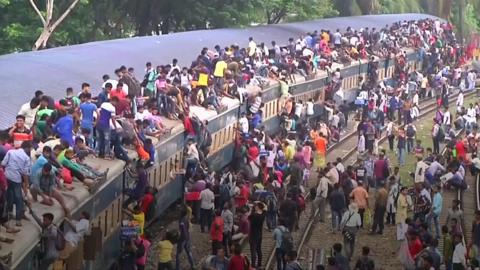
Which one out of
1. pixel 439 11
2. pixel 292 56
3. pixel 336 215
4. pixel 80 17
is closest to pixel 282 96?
pixel 292 56

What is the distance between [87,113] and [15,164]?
142 inches

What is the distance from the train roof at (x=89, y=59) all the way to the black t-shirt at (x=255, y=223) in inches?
160

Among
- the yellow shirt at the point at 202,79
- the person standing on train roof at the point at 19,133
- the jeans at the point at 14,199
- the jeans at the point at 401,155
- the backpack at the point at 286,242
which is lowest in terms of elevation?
the jeans at the point at 401,155

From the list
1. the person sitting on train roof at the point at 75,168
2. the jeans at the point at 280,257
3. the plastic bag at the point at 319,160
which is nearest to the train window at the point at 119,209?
the person sitting on train roof at the point at 75,168

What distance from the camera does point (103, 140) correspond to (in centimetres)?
1421

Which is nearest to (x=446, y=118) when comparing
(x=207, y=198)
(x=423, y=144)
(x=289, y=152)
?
(x=423, y=144)

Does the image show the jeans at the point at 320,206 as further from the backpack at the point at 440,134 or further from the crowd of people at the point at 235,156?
the backpack at the point at 440,134

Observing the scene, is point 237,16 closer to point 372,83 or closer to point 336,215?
point 372,83

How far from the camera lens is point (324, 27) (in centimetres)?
3706

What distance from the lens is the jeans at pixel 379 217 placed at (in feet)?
58.5

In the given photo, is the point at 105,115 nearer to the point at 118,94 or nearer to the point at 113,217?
the point at 113,217

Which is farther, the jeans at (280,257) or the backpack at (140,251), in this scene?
the jeans at (280,257)

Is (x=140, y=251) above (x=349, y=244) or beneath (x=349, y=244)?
above

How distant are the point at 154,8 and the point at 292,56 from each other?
440 inches
